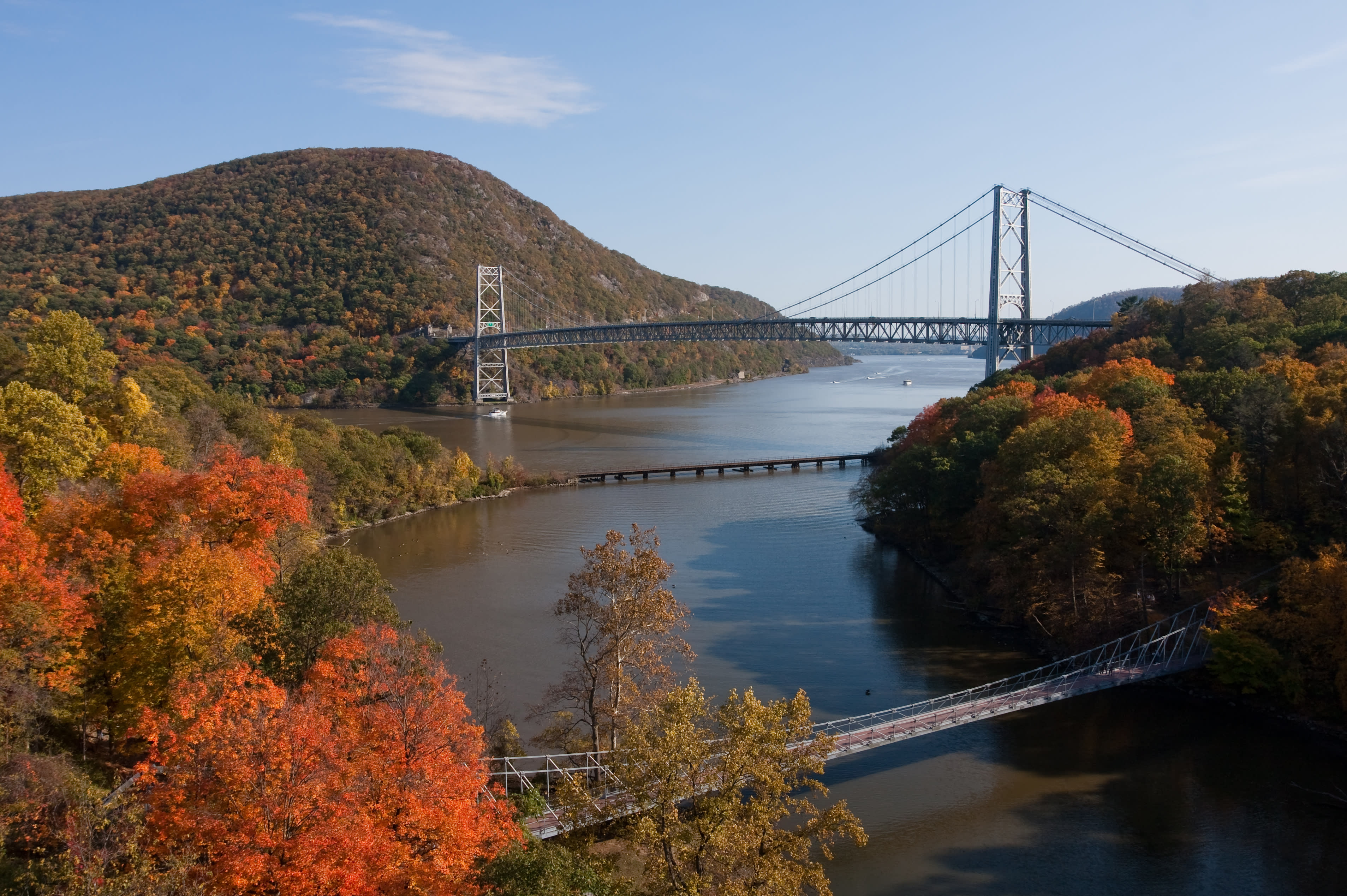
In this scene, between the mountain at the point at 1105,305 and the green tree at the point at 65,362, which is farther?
the mountain at the point at 1105,305

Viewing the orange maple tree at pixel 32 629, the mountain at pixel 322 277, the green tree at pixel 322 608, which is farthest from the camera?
the mountain at pixel 322 277

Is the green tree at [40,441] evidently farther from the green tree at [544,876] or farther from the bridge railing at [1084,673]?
the bridge railing at [1084,673]

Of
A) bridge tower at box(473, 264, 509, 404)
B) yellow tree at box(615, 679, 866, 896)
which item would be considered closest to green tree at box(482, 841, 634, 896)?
yellow tree at box(615, 679, 866, 896)

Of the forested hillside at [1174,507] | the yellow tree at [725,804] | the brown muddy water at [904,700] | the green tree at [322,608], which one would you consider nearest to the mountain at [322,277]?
the brown muddy water at [904,700]

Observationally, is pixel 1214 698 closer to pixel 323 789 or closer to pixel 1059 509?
pixel 1059 509

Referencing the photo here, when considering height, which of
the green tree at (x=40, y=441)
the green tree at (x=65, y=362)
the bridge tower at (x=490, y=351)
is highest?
the bridge tower at (x=490, y=351)

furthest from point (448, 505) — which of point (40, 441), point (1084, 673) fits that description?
point (1084, 673)

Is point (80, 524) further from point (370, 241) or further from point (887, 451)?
point (370, 241)

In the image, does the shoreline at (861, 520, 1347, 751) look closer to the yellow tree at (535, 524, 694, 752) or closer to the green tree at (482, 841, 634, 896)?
the yellow tree at (535, 524, 694, 752)
